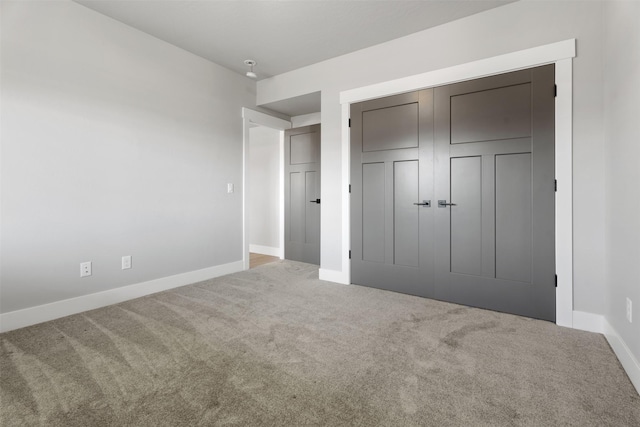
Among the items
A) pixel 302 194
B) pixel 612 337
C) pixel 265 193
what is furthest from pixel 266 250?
pixel 612 337

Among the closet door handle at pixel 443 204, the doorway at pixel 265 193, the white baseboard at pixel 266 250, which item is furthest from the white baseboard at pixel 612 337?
the white baseboard at pixel 266 250

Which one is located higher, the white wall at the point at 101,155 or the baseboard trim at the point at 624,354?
the white wall at the point at 101,155

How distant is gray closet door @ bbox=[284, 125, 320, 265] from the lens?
14.7 ft

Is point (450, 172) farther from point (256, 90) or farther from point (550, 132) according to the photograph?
point (256, 90)

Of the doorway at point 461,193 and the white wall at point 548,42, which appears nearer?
the white wall at point 548,42

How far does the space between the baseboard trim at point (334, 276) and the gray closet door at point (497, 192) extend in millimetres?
1026

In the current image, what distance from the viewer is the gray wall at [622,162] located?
5.12 feet

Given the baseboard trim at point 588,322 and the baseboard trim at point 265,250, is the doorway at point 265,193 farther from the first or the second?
the baseboard trim at point 588,322

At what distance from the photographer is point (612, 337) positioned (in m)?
1.94

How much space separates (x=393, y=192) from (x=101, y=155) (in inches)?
110

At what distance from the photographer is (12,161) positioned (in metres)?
2.20

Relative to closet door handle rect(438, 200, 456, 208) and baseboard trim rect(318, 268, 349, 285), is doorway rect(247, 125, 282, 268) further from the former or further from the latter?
closet door handle rect(438, 200, 456, 208)

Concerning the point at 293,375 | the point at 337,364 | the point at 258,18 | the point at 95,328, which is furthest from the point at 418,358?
the point at 258,18

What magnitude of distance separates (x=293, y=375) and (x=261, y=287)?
5.72 feet
